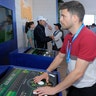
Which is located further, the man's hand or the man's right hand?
the man's right hand

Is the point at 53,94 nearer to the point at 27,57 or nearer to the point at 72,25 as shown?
the point at 72,25

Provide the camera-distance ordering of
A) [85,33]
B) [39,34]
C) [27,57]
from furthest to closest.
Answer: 1. [39,34]
2. [27,57]
3. [85,33]

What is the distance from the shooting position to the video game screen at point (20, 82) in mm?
1175

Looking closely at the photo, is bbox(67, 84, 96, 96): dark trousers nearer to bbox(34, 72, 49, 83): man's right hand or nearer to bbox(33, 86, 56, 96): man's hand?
bbox(34, 72, 49, 83): man's right hand

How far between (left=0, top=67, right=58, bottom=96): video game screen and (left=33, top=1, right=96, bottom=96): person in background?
0.06 meters

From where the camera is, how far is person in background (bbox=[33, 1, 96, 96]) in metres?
1.21

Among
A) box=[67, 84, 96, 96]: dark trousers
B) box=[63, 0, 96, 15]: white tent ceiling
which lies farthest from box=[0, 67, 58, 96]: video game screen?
box=[63, 0, 96, 15]: white tent ceiling

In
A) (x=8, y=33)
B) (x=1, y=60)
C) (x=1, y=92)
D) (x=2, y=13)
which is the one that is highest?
(x=2, y=13)

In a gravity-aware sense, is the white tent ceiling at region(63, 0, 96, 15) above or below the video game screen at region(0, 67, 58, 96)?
above

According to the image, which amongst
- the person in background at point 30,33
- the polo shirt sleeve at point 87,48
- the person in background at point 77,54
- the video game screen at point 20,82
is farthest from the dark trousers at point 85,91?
the person in background at point 30,33

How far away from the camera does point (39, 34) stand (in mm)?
4246

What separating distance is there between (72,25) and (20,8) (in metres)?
3.37

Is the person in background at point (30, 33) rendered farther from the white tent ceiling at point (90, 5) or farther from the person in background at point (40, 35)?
the white tent ceiling at point (90, 5)

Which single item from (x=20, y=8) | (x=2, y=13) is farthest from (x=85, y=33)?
(x=20, y=8)
